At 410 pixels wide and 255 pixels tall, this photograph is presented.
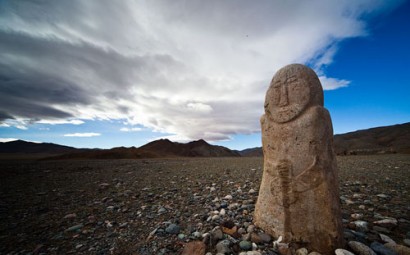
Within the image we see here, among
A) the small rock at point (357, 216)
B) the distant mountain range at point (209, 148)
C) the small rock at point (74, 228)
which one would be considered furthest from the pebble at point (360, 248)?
the distant mountain range at point (209, 148)

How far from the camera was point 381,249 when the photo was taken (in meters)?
2.96

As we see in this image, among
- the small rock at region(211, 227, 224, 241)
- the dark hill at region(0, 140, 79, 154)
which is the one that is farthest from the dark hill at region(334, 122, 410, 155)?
the dark hill at region(0, 140, 79, 154)

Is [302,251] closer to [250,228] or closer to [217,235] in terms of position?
[250,228]

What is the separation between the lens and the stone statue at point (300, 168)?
3139mm

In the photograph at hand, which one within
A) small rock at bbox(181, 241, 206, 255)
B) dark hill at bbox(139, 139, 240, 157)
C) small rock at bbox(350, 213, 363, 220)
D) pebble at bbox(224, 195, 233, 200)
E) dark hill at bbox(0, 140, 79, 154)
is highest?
dark hill at bbox(0, 140, 79, 154)

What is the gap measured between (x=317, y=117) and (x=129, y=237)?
13.0ft

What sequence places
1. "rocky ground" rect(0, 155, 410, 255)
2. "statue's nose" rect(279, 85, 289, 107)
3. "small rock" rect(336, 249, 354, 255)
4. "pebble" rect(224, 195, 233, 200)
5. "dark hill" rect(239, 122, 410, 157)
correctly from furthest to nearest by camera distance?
"dark hill" rect(239, 122, 410, 157)
"pebble" rect(224, 195, 233, 200)
"statue's nose" rect(279, 85, 289, 107)
"rocky ground" rect(0, 155, 410, 255)
"small rock" rect(336, 249, 354, 255)

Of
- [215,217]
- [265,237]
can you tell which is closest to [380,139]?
[215,217]

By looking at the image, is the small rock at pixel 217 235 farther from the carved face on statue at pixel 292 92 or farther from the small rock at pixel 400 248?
the small rock at pixel 400 248

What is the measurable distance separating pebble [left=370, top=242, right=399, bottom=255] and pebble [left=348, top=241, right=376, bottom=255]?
8.5 inches

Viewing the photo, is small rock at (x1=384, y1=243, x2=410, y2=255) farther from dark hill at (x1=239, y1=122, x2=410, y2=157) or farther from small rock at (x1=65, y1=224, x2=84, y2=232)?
dark hill at (x1=239, y1=122, x2=410, y2=157)

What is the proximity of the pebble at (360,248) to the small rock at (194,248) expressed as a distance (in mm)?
2205

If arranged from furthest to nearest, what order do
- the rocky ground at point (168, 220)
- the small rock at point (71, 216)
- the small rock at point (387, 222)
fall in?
the small rock at point (71, 216), the small rock at point (387, 222), the rocky ground at point (168, 220)

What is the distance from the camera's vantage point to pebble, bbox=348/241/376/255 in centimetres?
283
